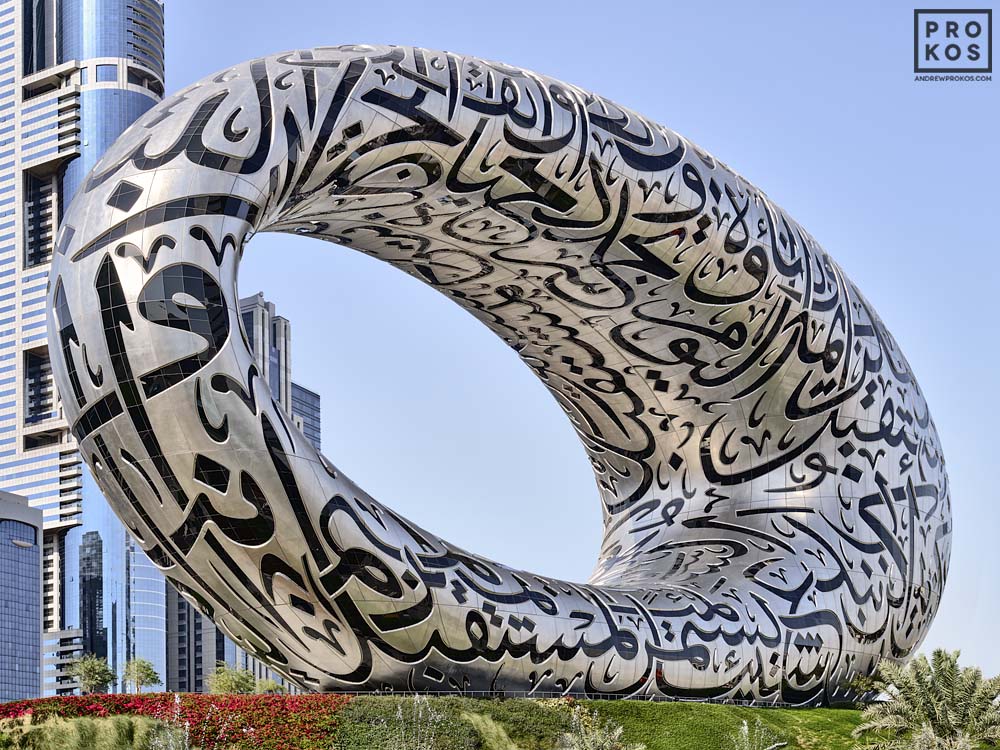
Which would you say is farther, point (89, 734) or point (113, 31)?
point (113, 31)

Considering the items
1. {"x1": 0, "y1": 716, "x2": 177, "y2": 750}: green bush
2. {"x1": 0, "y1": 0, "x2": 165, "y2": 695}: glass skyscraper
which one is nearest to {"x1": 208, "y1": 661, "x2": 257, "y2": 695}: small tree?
{"x1": 0, "y1": 716, "x2": 177, "y2": 750}: green bush

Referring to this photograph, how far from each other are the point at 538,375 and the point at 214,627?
85693 mm

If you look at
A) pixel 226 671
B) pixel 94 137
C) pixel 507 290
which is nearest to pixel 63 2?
pixel 94 137

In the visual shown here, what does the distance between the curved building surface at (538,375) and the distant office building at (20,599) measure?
75828 mm

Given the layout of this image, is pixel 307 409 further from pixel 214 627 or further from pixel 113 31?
pixel 113 31

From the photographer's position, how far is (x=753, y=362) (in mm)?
23062

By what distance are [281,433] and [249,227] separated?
2.59 m

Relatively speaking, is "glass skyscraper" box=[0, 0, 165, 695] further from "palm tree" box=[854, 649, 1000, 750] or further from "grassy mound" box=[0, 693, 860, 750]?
"palm tree" box=[854, 649, 1000, 750]

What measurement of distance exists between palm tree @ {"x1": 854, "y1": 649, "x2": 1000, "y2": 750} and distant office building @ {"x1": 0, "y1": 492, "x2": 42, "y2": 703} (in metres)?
83.3

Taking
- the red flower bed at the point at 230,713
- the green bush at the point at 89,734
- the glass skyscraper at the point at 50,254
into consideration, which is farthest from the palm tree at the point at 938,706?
the glass skyscraper at the point at 50,254

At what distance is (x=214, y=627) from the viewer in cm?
10606

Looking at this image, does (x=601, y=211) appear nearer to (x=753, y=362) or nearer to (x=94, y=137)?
(x=753, y=362)

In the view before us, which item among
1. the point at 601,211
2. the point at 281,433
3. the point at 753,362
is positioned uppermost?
the point at 601,211

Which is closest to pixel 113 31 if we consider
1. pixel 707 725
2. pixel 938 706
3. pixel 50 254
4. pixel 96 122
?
pixel 96 122
